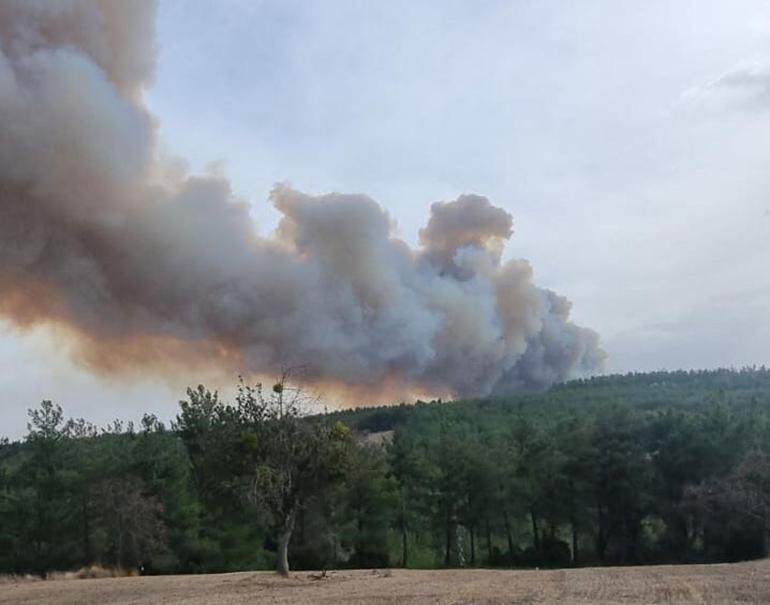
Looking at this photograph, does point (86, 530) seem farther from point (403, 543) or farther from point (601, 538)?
point (601, 538)

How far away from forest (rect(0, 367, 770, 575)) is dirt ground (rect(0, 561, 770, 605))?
3.43 meters

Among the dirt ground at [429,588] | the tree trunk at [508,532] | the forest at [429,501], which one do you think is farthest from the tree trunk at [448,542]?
the dirt ground at [429,588]

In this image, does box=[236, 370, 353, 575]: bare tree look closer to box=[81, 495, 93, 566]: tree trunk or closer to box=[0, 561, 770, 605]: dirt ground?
box=[0, 561, 770, 605]: dirt ground

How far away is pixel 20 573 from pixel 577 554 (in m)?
27.8

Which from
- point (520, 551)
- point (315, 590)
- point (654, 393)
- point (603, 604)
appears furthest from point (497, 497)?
point (654, 393)

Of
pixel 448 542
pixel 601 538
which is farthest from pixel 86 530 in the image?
pixel 601 538

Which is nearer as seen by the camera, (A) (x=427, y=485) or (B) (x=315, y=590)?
(B) (x=315, y=590)

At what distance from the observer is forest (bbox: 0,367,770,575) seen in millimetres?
43000

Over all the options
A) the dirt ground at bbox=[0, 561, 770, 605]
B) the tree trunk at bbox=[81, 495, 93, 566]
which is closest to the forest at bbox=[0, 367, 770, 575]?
the tree trunk at bbox=[81, 495, 93, 566]

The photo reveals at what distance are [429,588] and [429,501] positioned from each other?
28775 millimetres

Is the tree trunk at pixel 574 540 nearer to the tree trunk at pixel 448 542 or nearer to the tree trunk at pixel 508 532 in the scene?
the tree trunk at pixel 508 532

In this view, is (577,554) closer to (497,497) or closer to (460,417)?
(497,497)

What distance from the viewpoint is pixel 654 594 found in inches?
875

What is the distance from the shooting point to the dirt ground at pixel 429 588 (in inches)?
861
